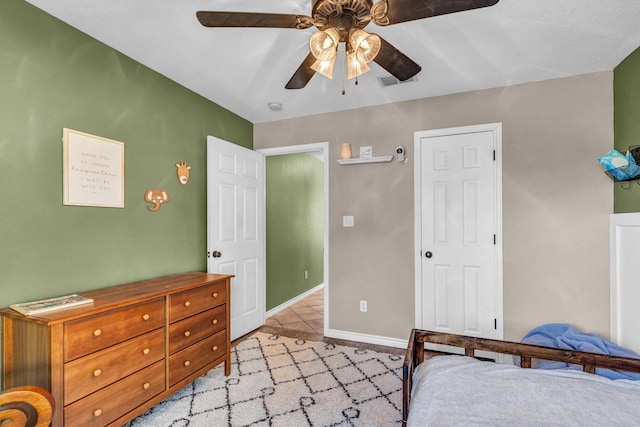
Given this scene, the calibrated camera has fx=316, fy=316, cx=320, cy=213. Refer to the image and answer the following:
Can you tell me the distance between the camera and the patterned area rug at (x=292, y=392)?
1955mm

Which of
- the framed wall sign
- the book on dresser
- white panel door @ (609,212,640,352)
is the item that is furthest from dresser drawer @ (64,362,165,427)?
white panel door @ (609,212,640,352)

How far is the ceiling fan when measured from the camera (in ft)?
4.24

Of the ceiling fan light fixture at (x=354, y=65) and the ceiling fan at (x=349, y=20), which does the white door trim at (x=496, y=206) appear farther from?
the ceiling fan light fixture at (x=354, y=65)

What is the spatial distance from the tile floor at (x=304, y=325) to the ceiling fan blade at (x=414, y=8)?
2.70 meters

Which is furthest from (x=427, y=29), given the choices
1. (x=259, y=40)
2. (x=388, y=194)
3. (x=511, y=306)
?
(x=511, y=306)

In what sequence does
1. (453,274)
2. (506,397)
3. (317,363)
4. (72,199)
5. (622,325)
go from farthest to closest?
1. (453,274)
2. (317,363)
3. (622,325)
4. (72,199)
5. (506,397)

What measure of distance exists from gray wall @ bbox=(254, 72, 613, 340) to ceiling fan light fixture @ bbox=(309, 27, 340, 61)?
5.95 ft

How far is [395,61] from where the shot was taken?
1.67m

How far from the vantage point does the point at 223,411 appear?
203 centimetres

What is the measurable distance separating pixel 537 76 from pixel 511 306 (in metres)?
1.94

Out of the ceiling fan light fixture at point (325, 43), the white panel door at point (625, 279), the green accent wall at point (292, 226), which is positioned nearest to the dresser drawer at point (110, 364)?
the ceiling fan light fixture at point (325, 43)

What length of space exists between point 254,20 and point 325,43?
0.33 metres

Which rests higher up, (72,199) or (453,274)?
(72,199)

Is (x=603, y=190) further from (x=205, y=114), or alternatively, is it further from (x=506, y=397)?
(x=205, y=114)
